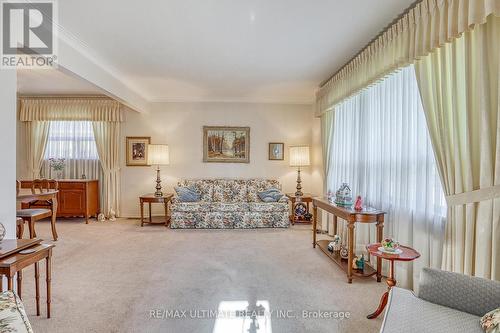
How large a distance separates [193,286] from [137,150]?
4.23 metres

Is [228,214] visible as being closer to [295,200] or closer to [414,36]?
[295,200]

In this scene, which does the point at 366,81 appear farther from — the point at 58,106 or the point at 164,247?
the point at 58,106

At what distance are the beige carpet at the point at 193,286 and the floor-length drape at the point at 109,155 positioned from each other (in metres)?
1.68

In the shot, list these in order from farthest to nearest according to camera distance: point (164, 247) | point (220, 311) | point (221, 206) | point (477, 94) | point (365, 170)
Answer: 1. point (221, 206)
2. point (164, 247)
3. point (365, 170)
4. point (220, 311)
5. point (477, 94)

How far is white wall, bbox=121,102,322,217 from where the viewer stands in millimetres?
6176

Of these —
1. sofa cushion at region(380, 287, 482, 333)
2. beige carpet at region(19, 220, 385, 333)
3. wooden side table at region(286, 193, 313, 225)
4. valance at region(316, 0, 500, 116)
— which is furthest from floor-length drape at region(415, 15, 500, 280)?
wooden side table at region(286, 193, 313, 225)

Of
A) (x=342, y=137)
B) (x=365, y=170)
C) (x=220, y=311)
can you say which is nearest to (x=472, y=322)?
(x=220, y=311)

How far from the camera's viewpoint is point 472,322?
1.40m

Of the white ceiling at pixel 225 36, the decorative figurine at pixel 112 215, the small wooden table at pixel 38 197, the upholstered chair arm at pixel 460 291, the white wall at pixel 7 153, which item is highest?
the white ceiling at pixel 225 36

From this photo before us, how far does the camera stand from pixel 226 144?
6176 millimetres

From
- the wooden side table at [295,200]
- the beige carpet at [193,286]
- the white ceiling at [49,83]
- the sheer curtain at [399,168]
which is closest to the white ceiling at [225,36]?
the sheer curtain at [399,168]

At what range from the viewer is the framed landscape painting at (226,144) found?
616cm

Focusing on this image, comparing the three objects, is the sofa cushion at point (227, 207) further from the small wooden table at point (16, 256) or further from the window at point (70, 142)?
the small wooden table at point (16, 256)

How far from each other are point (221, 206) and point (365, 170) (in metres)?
2.74
